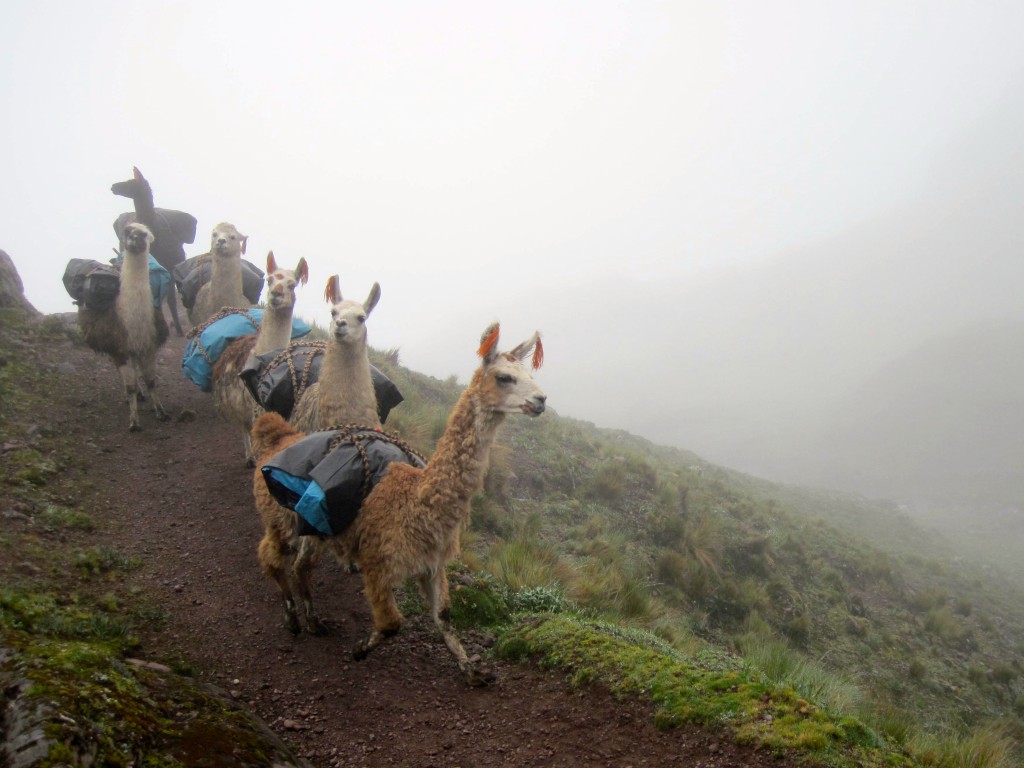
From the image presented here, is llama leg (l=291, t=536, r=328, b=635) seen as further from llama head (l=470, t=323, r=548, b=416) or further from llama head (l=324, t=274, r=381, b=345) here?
llama head (l=324, t=274, r=381, b=345)

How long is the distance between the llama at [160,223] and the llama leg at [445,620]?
30.3 feet

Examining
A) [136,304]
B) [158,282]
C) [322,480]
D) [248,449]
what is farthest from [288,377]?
[158,282]

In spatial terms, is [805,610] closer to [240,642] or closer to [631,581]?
[631,581]

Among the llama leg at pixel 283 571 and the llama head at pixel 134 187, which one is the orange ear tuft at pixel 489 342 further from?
the llama head at pixel 134 187

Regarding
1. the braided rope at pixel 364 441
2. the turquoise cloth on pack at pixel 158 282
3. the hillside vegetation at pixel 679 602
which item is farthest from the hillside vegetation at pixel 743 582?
the turquoise cloth on pack at pixel 158 282

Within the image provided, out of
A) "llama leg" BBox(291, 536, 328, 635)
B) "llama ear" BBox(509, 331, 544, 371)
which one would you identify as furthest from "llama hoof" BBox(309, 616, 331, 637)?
"llama ear" BBox(509, 331, 544, 371)

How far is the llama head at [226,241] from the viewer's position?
895cm

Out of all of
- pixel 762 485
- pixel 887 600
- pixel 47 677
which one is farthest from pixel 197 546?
pixel 762 485

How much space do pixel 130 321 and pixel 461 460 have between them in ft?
21.5

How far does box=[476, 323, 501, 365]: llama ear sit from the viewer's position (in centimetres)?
424

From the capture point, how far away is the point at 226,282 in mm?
9211

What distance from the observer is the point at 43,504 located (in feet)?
18.0

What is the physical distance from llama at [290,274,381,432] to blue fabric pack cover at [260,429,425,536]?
4.89 feet

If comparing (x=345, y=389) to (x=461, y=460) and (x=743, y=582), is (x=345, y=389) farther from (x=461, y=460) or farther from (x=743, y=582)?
(x=743, y=582)
